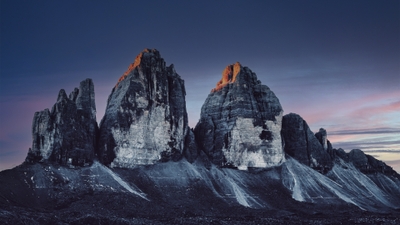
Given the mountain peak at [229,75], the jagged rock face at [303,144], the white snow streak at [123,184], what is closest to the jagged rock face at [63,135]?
the white snow streak at [123,184]

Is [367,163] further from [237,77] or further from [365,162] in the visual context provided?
[237,77]

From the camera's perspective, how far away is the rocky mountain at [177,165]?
91625 mm

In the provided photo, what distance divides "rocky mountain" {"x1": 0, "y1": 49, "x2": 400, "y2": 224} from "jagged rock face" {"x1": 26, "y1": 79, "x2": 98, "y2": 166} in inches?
9.2

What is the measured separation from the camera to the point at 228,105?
142500mm

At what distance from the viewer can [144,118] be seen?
11944cm

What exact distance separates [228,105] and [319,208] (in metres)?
43.4

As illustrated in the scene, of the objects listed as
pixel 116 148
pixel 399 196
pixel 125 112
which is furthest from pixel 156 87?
pixel 399 196

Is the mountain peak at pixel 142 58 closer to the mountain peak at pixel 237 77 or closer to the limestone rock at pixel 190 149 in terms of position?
the limestone rock at pixel 190 149

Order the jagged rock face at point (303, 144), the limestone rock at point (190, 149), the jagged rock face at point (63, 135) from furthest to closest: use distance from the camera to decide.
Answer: the jagged rock face at point (303, 144), the limestone rock at point (190, 149), the jagged rock face at point (63, 135)

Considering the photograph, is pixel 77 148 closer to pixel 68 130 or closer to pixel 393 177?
pixel 68 130

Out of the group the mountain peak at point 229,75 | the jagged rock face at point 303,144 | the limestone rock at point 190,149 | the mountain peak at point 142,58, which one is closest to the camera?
the mountain peak at point 142,58

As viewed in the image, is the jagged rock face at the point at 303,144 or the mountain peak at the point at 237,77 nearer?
the mountain peak at the point at 237,77

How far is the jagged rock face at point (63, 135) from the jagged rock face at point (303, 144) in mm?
69566

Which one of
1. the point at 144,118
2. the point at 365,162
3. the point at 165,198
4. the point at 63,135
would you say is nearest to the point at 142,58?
the point at 144,118
